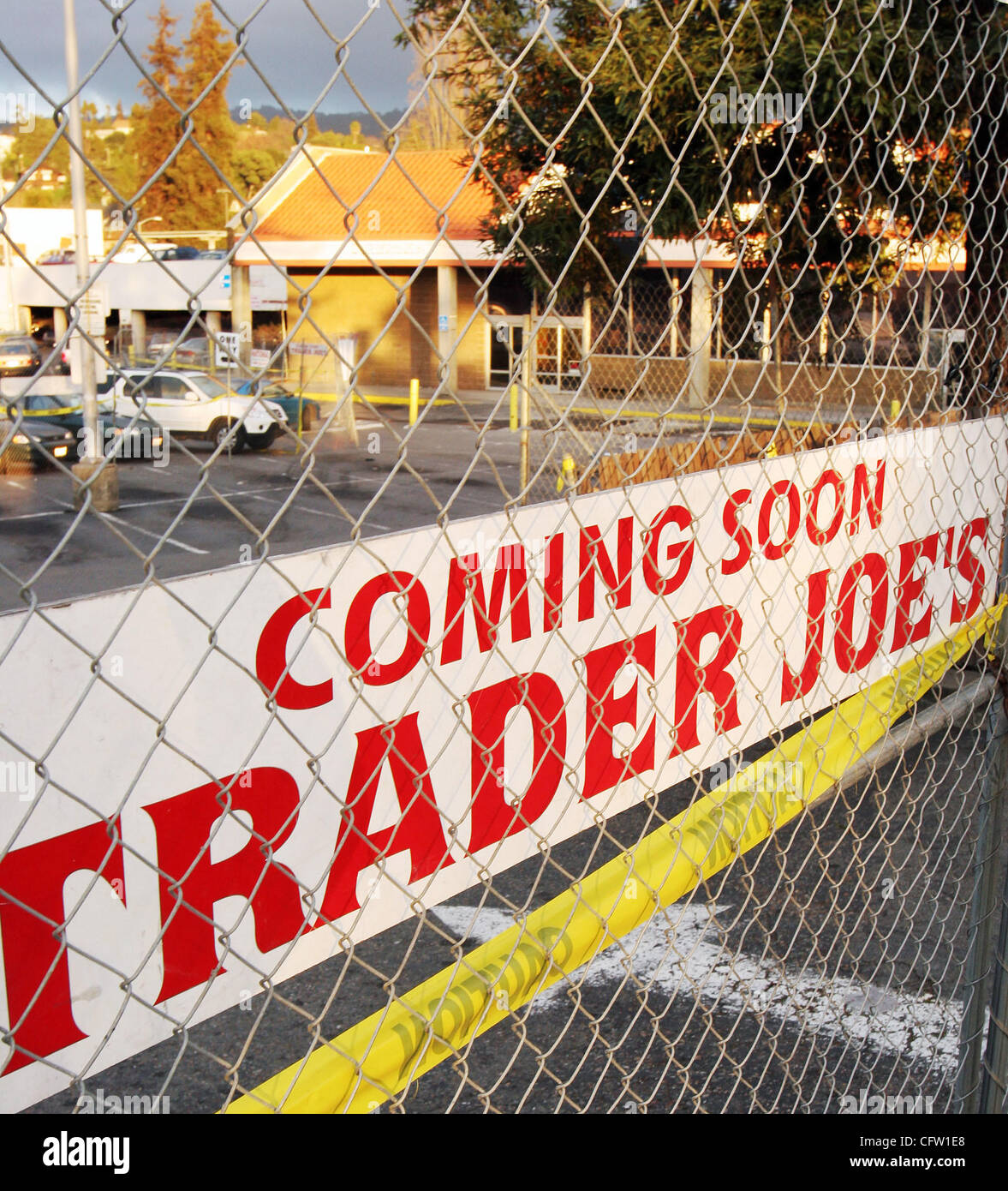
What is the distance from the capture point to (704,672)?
1815 millimetres

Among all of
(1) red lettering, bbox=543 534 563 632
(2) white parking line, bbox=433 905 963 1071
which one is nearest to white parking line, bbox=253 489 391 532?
(2) white parking line, bbox=433 905 963 1071

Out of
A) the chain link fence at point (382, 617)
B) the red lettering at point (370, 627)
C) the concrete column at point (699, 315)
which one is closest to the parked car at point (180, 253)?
the chain link fence at point (382, 617)

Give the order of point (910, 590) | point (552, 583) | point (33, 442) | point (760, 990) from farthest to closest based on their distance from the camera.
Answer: point (760, 990)
point (910, 590)
point (552, 583)
point (33, 442)

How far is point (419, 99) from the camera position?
3.49ft

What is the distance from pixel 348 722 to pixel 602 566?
478 mm

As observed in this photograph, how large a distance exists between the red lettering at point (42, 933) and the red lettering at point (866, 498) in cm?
156

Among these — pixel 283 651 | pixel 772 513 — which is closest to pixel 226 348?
pixel 283 651

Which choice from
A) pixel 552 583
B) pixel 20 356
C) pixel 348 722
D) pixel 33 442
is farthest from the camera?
pixel 552 583

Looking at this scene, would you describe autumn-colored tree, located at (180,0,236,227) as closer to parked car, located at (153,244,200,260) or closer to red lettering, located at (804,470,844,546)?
parked car, located at (153,244,200,260)

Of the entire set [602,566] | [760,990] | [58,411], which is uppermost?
[58,411]

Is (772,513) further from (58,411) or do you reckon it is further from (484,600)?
(58,411)

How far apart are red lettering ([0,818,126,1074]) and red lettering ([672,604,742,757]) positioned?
97 centimetres

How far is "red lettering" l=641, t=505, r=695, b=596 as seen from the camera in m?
1.63
